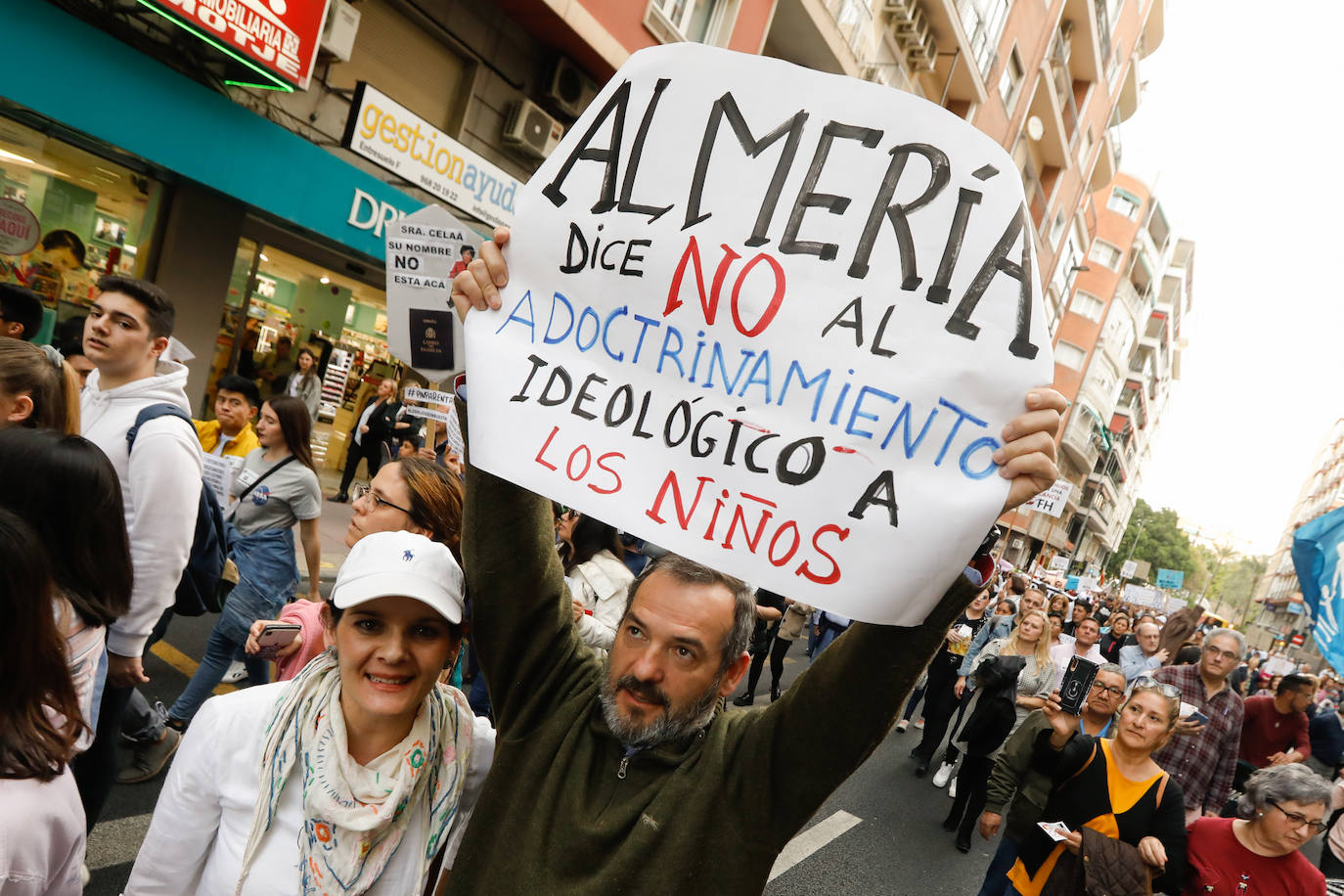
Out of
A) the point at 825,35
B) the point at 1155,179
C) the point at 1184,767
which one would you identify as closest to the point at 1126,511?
the point at 1155,179

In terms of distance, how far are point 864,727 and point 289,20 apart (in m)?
8.24

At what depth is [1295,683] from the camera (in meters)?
6.77

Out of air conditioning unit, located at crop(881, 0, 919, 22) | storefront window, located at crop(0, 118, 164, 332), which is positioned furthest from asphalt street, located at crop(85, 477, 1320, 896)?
air conditioning unit, located at crop(881, 0, 919, 22)

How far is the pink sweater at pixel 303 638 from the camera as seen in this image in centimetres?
275

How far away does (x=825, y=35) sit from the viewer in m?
14.5

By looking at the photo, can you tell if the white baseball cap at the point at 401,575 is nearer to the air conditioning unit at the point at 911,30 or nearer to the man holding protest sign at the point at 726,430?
the man holding protest sign at the point at 726,430

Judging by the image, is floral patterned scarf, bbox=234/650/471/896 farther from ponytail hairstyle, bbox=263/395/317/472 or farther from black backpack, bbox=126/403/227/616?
ponytail hairstyle, bbox=263/395/317/472

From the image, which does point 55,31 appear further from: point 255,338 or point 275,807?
point 275,807

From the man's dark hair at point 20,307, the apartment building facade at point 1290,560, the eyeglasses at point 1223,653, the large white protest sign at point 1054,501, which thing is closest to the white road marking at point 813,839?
the eyeglasses at point 1223,653

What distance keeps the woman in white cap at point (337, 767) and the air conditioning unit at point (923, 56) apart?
19281 mm

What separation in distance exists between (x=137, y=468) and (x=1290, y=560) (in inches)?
3782

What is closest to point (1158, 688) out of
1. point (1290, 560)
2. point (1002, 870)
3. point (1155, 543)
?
point (1002, 870)

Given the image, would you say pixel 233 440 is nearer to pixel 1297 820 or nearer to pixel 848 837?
pixel 848 837

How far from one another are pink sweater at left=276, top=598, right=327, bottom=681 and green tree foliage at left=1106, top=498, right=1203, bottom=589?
10021 centimetres
